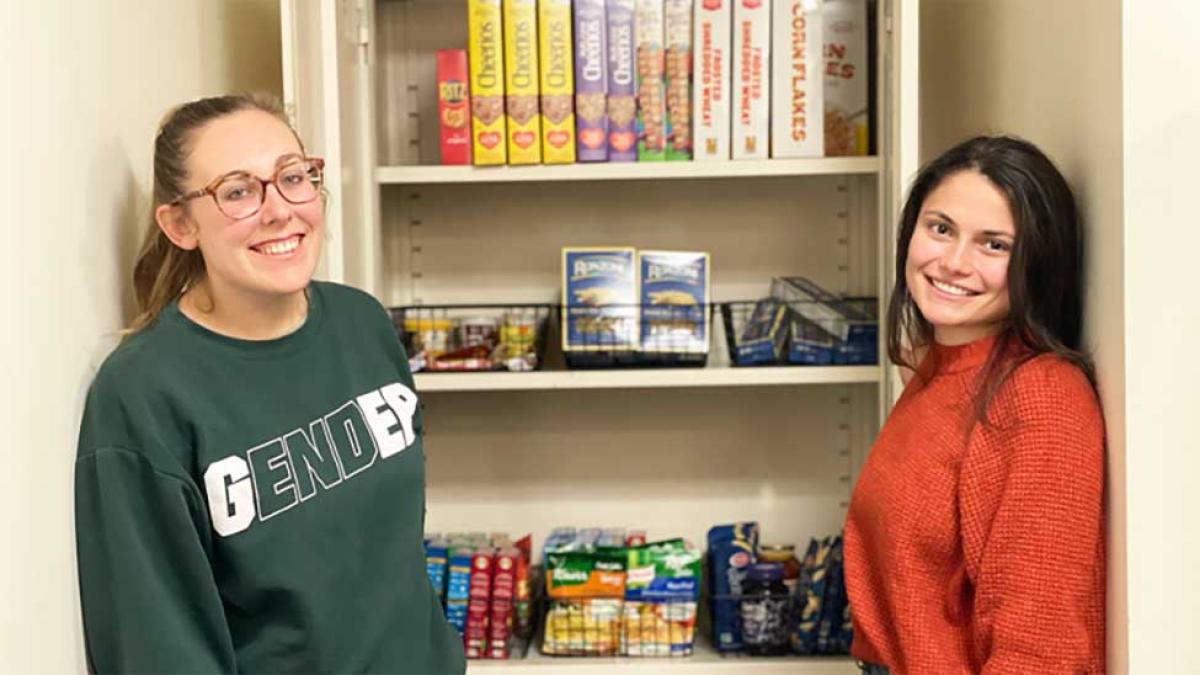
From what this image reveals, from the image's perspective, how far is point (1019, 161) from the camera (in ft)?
4.91

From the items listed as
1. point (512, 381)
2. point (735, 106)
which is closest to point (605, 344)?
point (512, 381)

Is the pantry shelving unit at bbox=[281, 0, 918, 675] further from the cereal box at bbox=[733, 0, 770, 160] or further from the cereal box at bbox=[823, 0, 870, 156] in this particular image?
the cereal box at bbox=[733, 0, 770, 160]

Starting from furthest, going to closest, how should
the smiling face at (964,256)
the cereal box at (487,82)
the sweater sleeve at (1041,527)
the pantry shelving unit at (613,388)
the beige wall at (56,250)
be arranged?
the pantry shelving unit at (613,388), the cereal box at (487,82), the smiling face at (964,256), the sweater sleeve at (1041,527), the beige wall at (56,250)

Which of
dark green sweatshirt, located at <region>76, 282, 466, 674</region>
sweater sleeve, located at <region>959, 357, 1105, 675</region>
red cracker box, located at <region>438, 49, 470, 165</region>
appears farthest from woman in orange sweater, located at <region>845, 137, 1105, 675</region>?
red cracker box, located at <region>438, 49, 470, 165</region>

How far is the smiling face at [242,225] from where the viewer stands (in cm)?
143

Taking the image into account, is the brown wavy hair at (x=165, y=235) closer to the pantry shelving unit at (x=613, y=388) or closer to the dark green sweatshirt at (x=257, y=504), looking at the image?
the dark green sweatshirt at (x=257, y=504)

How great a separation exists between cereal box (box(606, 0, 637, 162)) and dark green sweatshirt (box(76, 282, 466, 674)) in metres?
0.80

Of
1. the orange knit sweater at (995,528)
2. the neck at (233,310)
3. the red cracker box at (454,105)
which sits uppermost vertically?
the red cracker box at (454,105)

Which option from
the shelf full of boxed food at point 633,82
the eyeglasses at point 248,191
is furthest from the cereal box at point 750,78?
the eyeglasses at point 248,191

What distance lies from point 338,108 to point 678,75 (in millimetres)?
628

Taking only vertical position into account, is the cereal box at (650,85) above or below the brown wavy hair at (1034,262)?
above

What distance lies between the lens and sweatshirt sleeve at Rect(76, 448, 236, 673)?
1.30 meters

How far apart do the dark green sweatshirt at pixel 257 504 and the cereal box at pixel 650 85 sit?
0.83 metres

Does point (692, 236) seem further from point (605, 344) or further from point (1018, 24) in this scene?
point (1018, 24)
